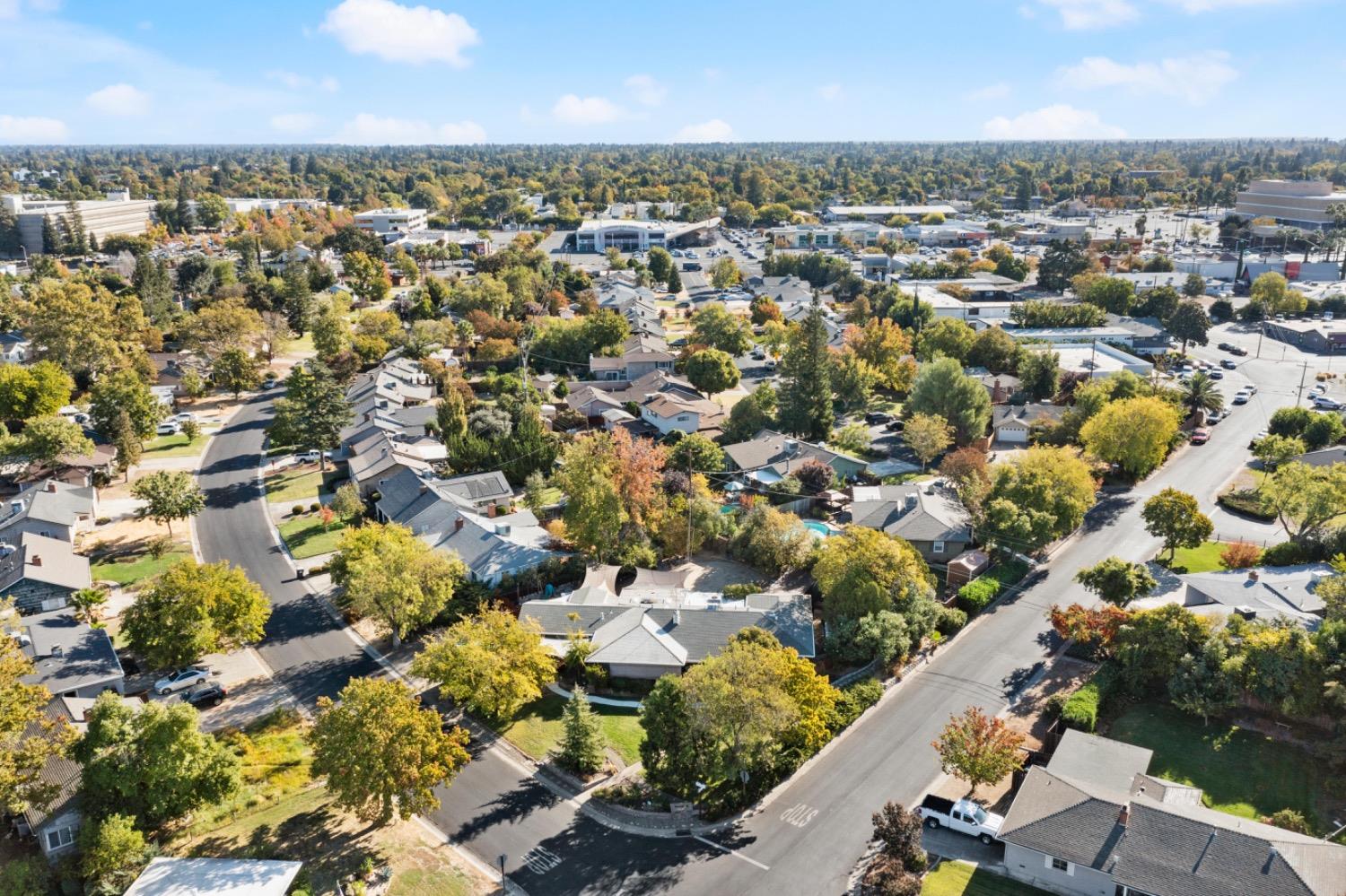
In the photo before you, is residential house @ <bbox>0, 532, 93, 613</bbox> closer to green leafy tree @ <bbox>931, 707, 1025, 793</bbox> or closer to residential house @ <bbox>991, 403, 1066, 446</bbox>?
green leafy tree @ <bbox>931, 707, 1025, 793</bbox>

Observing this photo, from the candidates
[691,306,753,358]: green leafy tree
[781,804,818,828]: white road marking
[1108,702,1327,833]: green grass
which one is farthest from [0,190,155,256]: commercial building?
[1108,702,1327,833]: green grass

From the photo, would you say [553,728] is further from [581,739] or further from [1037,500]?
[1037,500]

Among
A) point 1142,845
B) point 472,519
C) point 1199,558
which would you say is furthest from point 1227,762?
point 472,519

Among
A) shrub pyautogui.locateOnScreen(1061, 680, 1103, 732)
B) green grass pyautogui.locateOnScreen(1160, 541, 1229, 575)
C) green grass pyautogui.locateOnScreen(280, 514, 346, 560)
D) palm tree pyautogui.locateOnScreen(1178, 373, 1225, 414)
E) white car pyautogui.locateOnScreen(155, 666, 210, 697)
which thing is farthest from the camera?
palm tree pyautogui.locateOnScreen(1178, 373, 1225, 414)

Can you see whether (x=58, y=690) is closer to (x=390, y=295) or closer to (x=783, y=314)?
(x=783, y=314)

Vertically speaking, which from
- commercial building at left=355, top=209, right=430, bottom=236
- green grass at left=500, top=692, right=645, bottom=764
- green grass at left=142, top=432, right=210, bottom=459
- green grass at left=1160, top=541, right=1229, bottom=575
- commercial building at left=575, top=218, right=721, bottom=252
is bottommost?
green grass at left=500, top=692, right=645, bottom=764

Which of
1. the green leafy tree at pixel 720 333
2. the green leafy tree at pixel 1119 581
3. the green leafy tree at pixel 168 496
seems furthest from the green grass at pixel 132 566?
the green leafy tree at pixel 720 333

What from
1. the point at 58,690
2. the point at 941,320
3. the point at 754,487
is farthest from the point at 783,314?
the point at 58,690

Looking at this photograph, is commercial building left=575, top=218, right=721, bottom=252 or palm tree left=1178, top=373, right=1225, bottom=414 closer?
palm tree left=1178, top=373, right=1225, bottom=414
